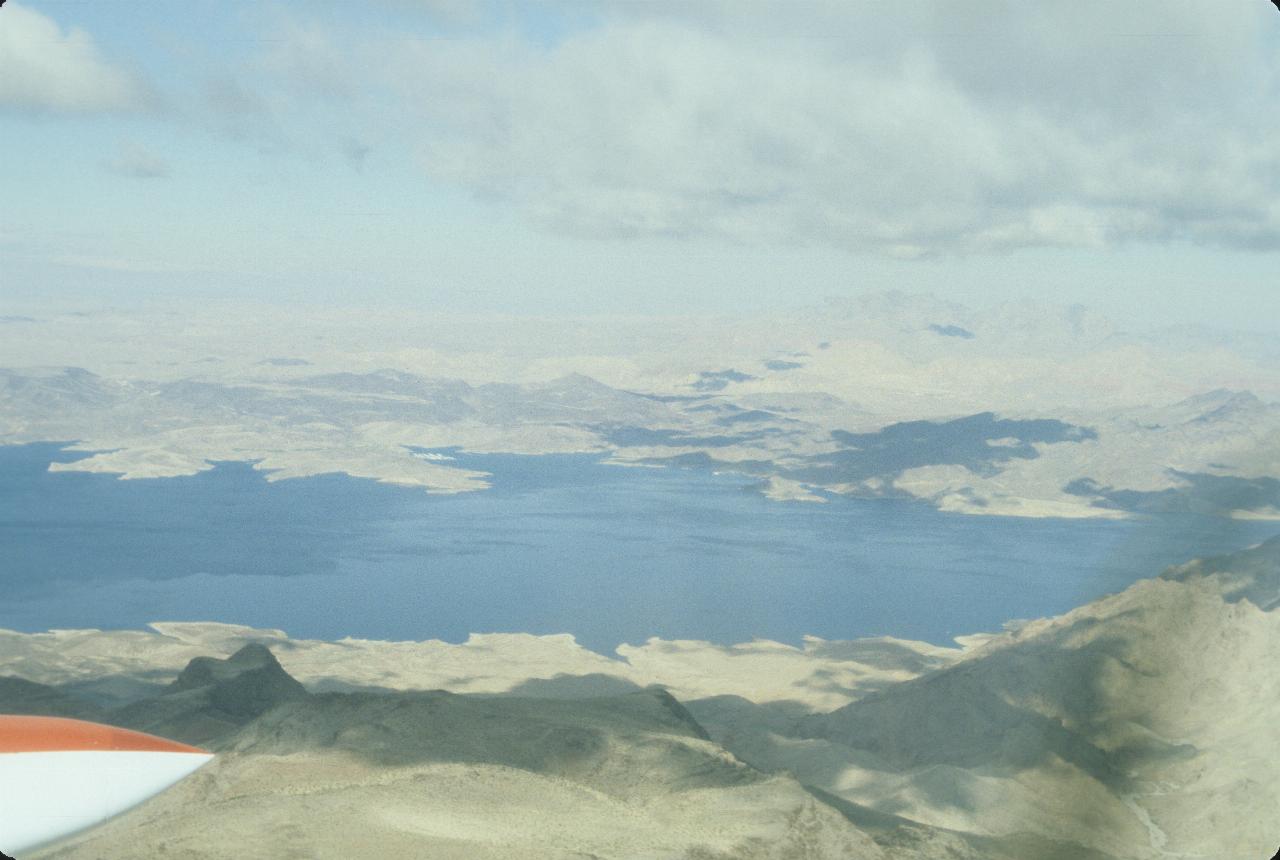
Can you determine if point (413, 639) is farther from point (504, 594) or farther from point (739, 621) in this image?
point (739, 621)

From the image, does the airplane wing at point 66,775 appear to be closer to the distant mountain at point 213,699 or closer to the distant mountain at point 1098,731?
the distant mountain at point 1098,731

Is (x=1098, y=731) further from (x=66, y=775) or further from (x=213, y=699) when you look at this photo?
(x=213, y=699)

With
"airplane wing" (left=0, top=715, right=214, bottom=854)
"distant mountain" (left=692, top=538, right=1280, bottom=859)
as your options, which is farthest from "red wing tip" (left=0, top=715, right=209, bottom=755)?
"distant mountain" (left=692, top=538, right=1280, bottom=859)

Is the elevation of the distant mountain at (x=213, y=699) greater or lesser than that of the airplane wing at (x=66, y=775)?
lesser

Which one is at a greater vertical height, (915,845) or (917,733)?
(915,845)

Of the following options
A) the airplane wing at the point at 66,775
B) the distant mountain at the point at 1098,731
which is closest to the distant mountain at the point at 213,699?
the distant mountain at the point at 1098,731

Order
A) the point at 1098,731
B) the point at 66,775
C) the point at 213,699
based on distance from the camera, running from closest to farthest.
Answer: the point at 66,775 → the point at 1098,731 → the point at 213,699

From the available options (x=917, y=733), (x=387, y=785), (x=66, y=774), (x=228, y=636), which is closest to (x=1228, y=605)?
(x=66, y=774)

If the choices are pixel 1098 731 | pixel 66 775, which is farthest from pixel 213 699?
pixel 66 775

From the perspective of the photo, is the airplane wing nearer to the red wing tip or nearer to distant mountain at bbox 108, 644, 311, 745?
the red wing tip

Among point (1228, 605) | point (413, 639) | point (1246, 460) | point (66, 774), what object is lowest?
point (413, 639)

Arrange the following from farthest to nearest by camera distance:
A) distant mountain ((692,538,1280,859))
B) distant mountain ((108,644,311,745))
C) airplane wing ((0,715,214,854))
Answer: distant mountain ((108,644,311,745))
distant mountain ((692,538,1280,859))
airplane wing ((0,715,214,854))
